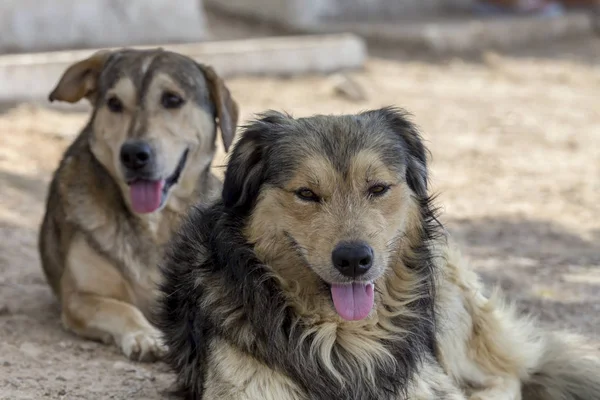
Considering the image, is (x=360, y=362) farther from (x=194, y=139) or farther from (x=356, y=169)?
(x=194, y=139)

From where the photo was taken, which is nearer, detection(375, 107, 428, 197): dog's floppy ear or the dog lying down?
the dog lying down

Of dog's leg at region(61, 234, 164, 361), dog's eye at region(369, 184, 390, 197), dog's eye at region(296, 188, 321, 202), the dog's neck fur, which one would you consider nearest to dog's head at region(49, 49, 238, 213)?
dog's leg at region(61, 234, 164, 361)

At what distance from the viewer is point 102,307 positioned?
18.2 feet

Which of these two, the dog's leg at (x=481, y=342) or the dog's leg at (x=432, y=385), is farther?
the dog's leg at (x=481, y=342)

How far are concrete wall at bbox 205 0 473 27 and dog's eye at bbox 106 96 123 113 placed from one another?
8646 mm

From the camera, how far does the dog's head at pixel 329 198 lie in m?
3.84

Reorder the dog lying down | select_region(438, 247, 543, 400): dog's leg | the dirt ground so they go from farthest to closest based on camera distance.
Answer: the dirt ground < select_region(438, 247, 543, 400): dog's leg < the dog lying down

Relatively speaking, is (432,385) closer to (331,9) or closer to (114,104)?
(114,104)

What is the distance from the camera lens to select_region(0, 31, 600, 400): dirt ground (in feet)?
16.9

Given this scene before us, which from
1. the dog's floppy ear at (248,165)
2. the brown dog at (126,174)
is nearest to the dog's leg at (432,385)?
the dog's floppy ear at (248,165)

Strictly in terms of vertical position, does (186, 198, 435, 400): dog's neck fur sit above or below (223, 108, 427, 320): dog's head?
below

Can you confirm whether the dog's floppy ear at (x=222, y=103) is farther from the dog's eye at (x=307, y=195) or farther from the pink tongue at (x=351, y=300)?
the pink tongue at (x=351, y=300)

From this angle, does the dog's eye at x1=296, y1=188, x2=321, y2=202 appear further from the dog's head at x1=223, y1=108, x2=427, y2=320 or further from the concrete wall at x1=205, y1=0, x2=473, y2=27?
the concrete wall at x1=205, y1=0, x2=473, y2=27

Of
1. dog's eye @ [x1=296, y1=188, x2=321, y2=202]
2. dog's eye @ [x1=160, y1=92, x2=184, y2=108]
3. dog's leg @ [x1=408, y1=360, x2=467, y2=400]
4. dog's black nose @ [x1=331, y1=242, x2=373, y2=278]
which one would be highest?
dog's eye @ [x1=296, y1=188, x2=321, y2=202]
